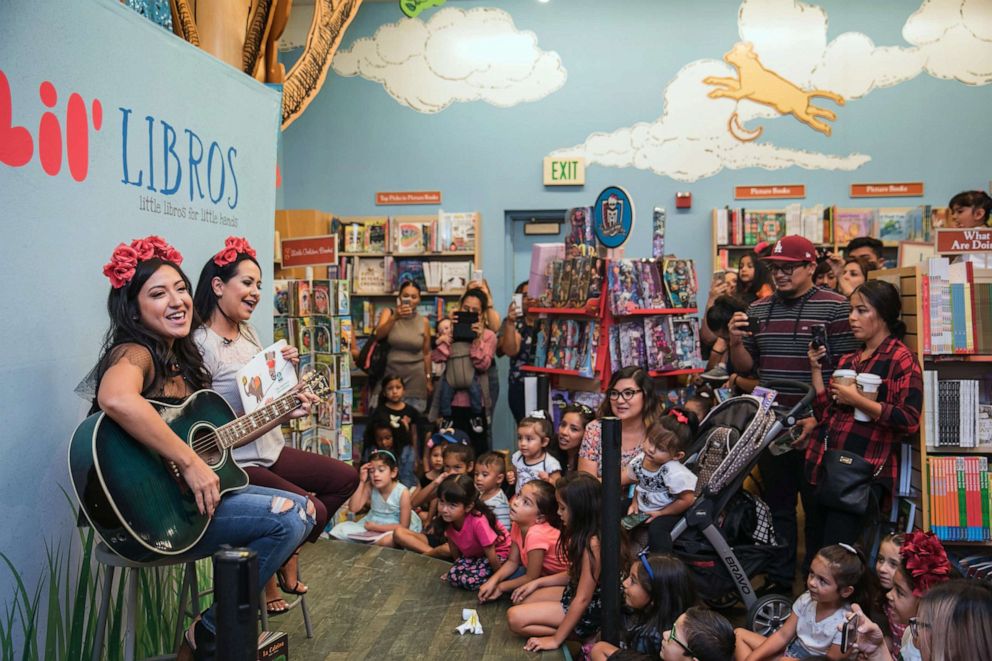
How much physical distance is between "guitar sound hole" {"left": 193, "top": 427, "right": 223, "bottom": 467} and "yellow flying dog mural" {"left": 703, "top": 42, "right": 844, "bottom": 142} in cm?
697

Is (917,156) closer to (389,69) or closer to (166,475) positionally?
(389,69)

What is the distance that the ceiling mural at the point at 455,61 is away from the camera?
28.6 ft

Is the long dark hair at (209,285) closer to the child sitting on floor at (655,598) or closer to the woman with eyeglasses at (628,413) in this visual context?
the child sitting on floor at (655,598)

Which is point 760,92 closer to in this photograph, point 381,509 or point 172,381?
point 381,509

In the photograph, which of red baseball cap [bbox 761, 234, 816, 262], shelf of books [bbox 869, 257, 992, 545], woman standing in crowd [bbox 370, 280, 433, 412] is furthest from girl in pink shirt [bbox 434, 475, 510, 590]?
woman standing in crowd [bbox 370, 280, 433, 412]

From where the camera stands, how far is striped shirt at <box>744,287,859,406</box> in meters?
4.22

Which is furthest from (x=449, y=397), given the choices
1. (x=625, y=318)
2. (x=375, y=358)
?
(x=625, y=318)

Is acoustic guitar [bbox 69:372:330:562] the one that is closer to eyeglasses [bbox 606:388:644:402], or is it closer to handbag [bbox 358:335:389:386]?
eyeglasses [bbox 606:388:644:402]

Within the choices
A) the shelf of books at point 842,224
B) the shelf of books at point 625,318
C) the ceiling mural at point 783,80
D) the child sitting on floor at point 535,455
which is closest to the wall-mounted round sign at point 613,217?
the shelf of books at point 625,318

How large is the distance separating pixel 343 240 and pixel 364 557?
4.50 meters

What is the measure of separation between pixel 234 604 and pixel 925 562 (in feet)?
7.40

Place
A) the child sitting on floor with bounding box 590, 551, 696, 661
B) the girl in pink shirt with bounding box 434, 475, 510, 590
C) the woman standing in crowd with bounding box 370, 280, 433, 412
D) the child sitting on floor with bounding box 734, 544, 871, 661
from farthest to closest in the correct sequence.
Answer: the woman standing in crowd with bounding box 370, 280, 433, 412 → the girl in pink shirt with bounding box 434, 475, 510, 590 → the child sitting on floor with bounding box 590, 551, 696, 661 → the child sitting on floor with bounding box 734, 544, 871, 661

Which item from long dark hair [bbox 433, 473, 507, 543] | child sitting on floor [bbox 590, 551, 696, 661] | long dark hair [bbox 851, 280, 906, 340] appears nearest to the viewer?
child sitting on floor [bbox 590, 551, 696, 661]

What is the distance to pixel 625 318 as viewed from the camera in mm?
5047
